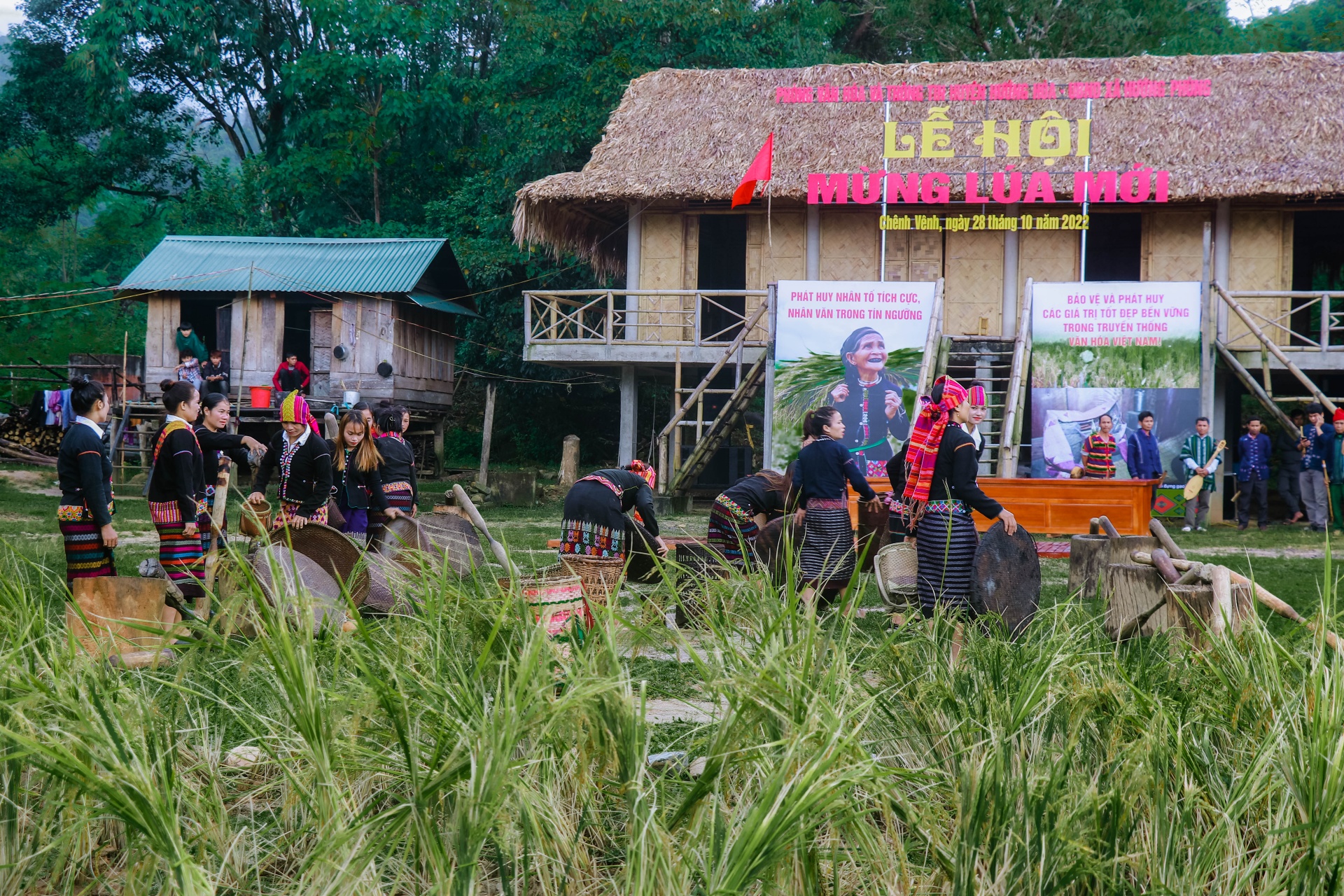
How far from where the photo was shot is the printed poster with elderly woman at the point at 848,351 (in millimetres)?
15055

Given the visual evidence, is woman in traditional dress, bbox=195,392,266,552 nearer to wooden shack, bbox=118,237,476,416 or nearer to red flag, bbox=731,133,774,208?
red flag, bbox=731,133,774,208

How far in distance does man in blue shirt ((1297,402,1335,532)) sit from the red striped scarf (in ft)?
32.6

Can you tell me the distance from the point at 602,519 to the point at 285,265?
1577 centimetres

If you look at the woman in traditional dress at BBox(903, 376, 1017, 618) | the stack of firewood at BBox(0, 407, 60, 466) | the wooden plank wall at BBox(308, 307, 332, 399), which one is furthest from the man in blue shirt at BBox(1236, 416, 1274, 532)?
the stack of firewood at BBox(0, 407, 60, 466)

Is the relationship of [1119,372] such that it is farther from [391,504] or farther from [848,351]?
[391,504]

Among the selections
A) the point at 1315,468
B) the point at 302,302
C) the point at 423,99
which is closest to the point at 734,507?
the point at 1315,468

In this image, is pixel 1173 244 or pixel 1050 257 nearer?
pixel 1173 244

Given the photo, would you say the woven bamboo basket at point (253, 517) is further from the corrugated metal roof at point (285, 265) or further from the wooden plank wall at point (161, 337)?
the wooden plank wall at point (161, 337)

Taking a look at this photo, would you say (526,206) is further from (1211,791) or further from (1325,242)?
(1211,791)

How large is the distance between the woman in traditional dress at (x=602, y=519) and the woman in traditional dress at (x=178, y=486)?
184 centimetres

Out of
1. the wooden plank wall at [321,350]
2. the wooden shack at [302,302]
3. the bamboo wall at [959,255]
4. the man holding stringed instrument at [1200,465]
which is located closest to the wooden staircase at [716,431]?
the bamboo wall at [959,255]

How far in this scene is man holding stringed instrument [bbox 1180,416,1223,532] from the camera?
46.6 feet

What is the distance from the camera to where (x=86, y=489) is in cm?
576

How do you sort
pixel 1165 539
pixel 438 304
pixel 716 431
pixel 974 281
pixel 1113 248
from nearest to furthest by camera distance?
pixel 1165 539
pixel 716 431
pixel 974 281
pixel 1113 248
pixel 438 304
